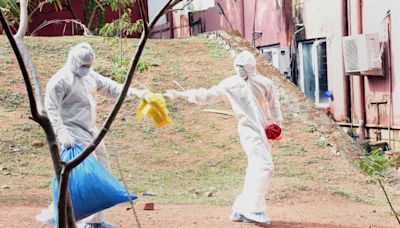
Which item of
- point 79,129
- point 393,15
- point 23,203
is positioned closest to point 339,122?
point 393,15

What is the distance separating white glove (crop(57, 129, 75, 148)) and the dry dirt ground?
1109 mm

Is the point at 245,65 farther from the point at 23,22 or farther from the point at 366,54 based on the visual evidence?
the point at 366,54

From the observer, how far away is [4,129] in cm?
1333

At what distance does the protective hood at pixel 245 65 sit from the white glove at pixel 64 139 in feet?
6.73

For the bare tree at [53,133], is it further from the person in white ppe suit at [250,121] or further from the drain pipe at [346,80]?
the drain pipe at [346,80]

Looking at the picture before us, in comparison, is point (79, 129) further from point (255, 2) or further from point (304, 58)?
point (255, 2)

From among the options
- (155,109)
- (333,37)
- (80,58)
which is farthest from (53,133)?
(333,37)

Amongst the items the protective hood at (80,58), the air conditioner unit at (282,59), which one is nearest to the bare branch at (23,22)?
the protective hood at (80,58)

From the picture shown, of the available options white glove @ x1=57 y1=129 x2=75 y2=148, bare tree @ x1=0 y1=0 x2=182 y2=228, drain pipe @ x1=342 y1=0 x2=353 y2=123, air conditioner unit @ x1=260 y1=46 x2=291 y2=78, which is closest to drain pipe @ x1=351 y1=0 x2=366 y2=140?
drain pipe @ x1=342 y1=0 x2=353 y2=123

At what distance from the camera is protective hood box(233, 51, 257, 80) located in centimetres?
787

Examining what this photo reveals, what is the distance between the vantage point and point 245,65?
7910 mm

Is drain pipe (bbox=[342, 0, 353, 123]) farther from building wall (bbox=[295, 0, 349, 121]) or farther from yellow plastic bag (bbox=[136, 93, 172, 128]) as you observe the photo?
yellow plastic bag (bbox=[136, 93, 172, 128])

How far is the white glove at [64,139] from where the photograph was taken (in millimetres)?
6535

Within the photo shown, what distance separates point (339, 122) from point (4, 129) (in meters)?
6.15
